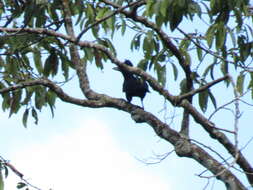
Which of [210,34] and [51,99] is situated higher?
[210,34]

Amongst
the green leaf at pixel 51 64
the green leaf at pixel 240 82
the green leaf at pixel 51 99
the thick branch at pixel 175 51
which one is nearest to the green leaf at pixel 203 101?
the thick branch at pixel 175 51

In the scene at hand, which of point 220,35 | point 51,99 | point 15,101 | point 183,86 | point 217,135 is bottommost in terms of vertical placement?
point 217,135

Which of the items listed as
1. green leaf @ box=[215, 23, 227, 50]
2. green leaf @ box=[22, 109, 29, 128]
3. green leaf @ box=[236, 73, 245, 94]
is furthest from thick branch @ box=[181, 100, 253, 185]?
green leaf @ box=[22, 109, 29, 128]

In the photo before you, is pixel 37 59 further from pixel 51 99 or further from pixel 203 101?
pixel 203 101

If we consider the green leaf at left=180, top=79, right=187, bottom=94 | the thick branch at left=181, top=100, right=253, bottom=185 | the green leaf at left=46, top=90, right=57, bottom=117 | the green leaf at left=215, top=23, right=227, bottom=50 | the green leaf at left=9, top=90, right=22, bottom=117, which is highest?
the green leaf at left=215, top=23, right=227, bottom=50

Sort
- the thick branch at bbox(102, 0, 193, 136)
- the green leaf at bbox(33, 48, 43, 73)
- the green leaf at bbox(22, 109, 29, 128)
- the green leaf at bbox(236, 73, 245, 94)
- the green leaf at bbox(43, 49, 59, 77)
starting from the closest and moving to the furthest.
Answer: the thick branch at bbox(102, 0, 193, 136), the green leaf at bbox(43, 49, 59, 77), the green leaf at bbox(236, 73, 245, 94), the green leaf at bbox(33, 48, 43, 73), the green leaf at bbox(22, 109, 29, 128)

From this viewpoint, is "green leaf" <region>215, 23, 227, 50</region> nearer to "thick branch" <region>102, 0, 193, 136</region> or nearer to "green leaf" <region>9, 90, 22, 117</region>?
"thick branch" <region>102, 0, 193, 136</region>

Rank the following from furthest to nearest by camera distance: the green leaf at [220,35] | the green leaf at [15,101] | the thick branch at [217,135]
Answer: the green leaf at [15,101]
the green leaf at [220,35]
the thick branch at [217,135]

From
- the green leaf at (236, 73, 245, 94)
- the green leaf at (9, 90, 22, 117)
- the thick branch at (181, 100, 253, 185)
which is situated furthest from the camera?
the green leaf at (9, 90, 22, 117)

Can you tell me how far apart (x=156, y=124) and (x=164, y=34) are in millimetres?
676

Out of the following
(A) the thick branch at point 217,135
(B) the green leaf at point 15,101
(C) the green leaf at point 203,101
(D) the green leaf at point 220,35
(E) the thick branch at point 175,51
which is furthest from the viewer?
(B) the green leaf at point 15,101

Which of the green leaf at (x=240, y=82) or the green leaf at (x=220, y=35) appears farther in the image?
the green leaf at (x=240, y=82)

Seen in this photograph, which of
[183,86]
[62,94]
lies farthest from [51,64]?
[183,86]

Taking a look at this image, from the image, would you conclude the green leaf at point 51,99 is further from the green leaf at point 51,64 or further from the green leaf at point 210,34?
A: the green leaf at point 210,34
